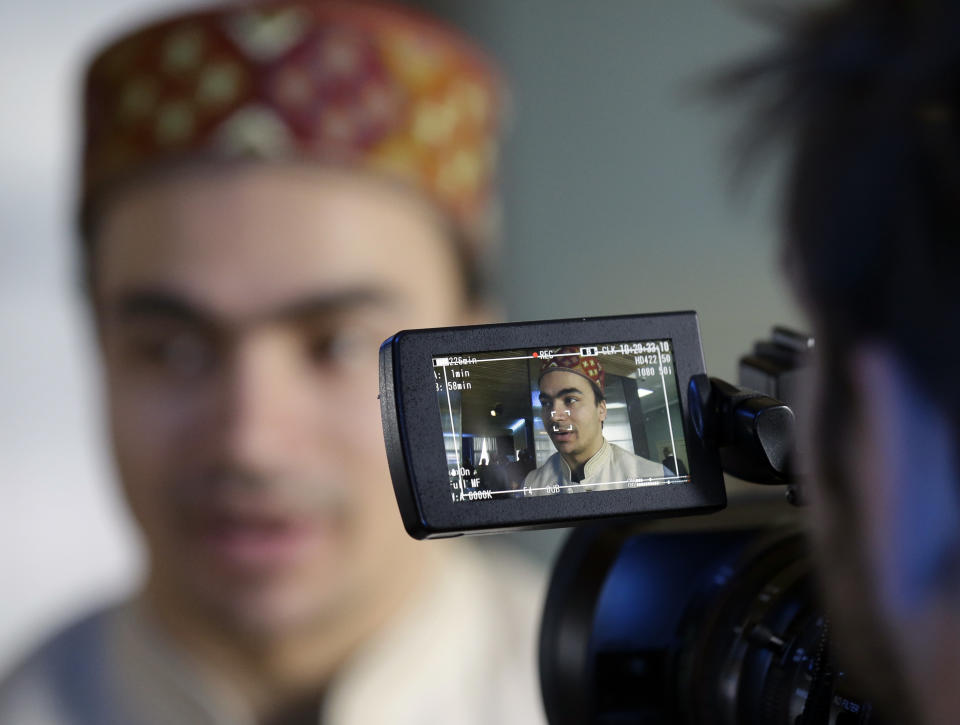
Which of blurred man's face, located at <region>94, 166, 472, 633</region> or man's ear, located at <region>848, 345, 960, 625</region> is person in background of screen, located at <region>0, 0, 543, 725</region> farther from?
man's ear, located at <region>848, 345, 960, 625</region>

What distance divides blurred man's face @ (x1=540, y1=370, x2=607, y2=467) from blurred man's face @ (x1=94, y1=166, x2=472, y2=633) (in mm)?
559

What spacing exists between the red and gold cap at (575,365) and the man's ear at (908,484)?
0.12m

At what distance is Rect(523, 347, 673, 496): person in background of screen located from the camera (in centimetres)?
35

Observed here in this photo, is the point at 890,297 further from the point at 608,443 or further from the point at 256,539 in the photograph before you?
the point at 256,539

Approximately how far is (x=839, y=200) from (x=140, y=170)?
785 mm

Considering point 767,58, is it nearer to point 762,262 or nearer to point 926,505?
point 926,505

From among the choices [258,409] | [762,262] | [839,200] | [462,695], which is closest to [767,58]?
[839,200]

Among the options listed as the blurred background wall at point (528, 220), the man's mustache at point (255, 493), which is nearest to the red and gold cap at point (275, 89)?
the man's mustache at point (255, 493)

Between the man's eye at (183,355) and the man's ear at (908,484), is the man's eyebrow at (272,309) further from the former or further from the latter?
the man's ear at (908,484)

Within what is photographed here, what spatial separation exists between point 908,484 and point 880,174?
2.9 inches

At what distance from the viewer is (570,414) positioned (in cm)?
35

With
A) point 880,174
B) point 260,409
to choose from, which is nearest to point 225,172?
point 260,409

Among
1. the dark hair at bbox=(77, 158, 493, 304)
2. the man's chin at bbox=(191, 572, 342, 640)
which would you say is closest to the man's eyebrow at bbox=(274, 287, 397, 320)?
the dark hair at bbox=(77, 158, 493, 304)

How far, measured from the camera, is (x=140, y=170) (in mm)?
918
